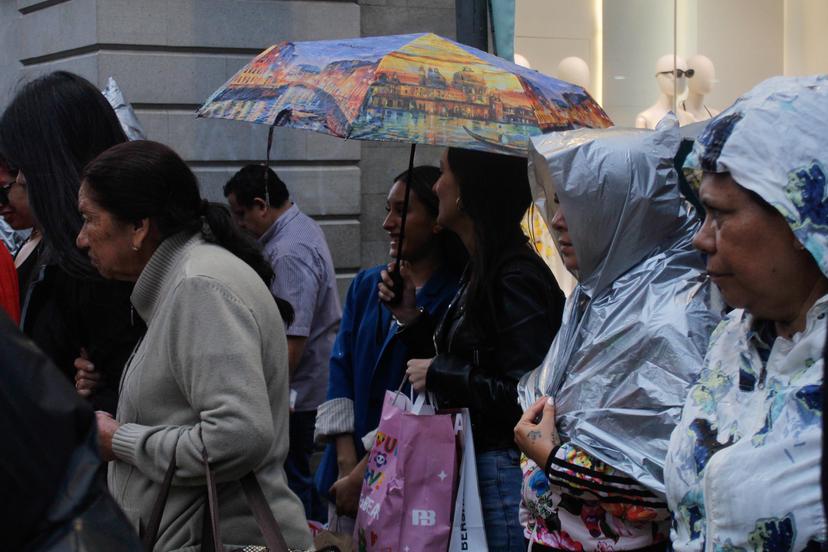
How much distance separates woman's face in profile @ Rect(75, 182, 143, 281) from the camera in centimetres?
347

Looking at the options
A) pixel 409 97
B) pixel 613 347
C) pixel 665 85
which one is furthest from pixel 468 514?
pixel 665 85

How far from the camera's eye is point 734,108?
8.59 ft

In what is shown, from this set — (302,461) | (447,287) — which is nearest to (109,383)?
(447,287)

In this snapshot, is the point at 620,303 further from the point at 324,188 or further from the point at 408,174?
the point at 324,188

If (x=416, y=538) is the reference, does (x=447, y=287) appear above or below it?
above

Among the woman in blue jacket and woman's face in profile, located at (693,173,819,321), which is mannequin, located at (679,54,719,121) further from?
woman's face in profile, located at (693,173,819,321)

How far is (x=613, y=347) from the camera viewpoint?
332 cm

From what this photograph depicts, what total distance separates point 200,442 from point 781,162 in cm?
157

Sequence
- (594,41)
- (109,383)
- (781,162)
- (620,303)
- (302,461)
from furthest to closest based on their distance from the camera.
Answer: (594,41) < (302,461) < (109,383) < (620,303) < (781,162)

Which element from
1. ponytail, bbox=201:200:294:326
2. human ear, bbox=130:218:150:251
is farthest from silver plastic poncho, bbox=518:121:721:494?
human ear, bbox=130:218:150:251

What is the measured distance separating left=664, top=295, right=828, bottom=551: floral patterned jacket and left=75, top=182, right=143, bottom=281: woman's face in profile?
5.25ft

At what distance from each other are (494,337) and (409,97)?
804 millimetres

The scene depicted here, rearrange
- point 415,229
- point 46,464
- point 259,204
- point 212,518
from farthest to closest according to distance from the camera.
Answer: point 259,204
point 415,229
point 212,518
point 46,464

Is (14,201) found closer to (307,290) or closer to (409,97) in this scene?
(409,97)
